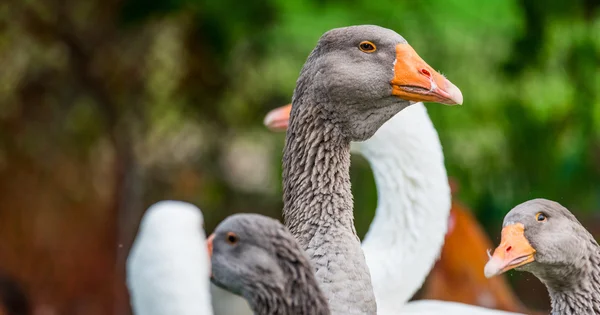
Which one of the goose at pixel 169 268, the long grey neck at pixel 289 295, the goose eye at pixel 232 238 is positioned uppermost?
the goose at pixel 169 268

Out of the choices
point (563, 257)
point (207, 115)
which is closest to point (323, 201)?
point (563, 257)

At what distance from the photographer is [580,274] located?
443 centimetres

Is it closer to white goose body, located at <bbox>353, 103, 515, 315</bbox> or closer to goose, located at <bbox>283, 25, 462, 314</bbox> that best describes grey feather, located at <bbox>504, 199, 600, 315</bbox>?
goose, located at <bbox>283, 25, 462, 314</bbox>

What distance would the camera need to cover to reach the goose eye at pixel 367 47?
4395mm

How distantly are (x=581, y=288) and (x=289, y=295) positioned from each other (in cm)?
156

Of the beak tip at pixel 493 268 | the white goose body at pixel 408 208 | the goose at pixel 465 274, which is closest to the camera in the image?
the beak tip at pixel 493 268

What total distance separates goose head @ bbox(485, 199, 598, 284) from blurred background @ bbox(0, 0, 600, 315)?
505 centimetres

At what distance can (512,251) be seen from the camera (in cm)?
423

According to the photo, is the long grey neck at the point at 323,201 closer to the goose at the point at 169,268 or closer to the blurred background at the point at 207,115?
the goose at the point at 169,268

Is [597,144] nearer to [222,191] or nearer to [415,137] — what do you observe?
[222,191]

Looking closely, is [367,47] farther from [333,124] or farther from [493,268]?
[493,268]

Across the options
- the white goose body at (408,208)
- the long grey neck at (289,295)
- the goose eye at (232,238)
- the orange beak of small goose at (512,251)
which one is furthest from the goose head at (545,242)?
the goose eye at (232,238)

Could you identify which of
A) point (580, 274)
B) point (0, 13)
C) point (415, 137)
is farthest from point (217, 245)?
point (0, 13)

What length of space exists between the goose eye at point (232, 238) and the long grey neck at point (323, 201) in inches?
25.6
